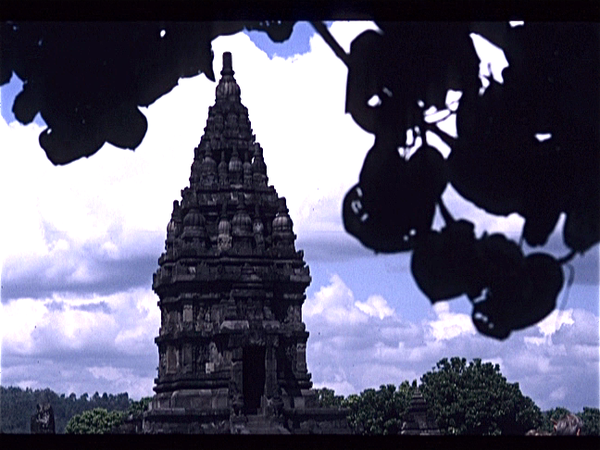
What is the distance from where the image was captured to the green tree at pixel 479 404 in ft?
207

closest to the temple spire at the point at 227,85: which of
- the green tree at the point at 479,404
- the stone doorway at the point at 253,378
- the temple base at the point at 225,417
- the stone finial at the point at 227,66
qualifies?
the stone finial at the point at 227,66

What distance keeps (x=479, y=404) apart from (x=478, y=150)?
2378 inches

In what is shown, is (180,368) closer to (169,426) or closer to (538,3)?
(169,426)

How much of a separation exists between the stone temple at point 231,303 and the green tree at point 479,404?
64.6ft

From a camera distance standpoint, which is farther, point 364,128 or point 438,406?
point 438,406

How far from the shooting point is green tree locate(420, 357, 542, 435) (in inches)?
2486

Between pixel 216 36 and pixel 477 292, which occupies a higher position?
pixel 216 36

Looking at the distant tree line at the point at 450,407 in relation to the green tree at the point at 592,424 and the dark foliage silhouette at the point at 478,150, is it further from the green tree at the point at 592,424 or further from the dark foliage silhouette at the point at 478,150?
the dark foliage silhouette at the point at 478,150

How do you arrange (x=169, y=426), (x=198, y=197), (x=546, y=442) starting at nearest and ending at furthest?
(x=546, y=442), (x=169, y=426), (x=198, y=197)

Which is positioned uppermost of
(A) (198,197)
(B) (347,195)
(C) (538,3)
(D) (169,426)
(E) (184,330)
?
(A) (198,197)

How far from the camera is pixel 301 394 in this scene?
43.4 m

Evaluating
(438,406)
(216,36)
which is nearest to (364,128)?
(216,36)

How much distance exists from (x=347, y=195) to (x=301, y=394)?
39.1 meters

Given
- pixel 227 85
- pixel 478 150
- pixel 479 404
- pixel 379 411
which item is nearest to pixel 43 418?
pixel 227 85
